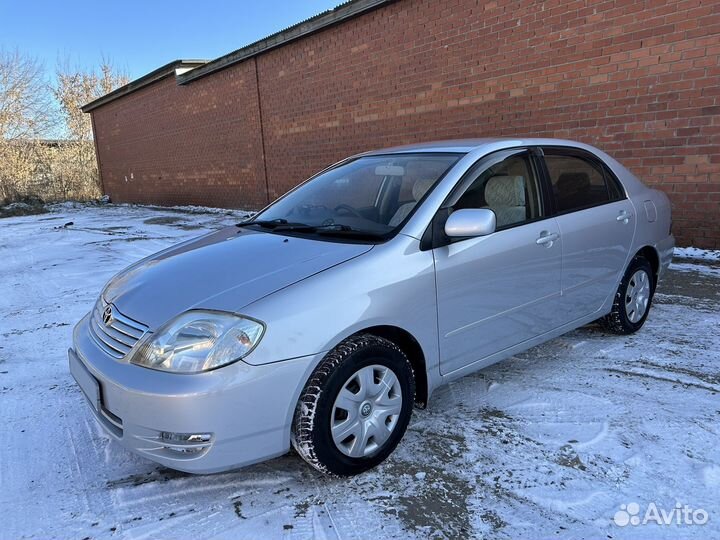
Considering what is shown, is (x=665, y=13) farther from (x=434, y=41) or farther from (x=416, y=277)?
(x=416, y=277)

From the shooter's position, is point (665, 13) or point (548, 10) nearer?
point (665, 13)

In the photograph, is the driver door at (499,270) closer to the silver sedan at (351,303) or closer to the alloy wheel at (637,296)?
the silver sedan at (351,303)

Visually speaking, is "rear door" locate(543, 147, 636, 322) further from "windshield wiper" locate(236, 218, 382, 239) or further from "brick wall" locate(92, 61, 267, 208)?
"brick wall" locate(92, 61, 267, 208)

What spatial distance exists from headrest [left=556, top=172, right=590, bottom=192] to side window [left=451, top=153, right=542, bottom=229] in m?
0.32

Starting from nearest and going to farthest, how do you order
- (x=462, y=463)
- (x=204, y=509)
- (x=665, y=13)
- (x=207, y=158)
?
(x=204, y=509)
(x=462, y=463)
(x=665, y=13)
(x=207, y=158)

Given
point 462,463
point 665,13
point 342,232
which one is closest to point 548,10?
point 665,13

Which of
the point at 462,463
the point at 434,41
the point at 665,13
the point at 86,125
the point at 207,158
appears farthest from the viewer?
the point at 86,125

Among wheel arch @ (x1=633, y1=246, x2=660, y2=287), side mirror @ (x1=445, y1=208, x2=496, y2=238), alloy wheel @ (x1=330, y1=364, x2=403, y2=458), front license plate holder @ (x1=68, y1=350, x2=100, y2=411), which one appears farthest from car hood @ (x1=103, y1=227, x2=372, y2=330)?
wheel arch @ (x1=633, y1=246, x2=660, y2=287)

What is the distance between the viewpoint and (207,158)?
1627 cm

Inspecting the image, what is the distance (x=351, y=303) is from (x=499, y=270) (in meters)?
1.05

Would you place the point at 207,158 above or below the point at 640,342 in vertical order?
above

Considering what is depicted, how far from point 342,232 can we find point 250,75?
12.4m

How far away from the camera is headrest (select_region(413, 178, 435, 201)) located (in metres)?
2.84

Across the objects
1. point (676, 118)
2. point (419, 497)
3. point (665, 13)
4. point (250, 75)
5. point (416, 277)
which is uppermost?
point (250, 75)
